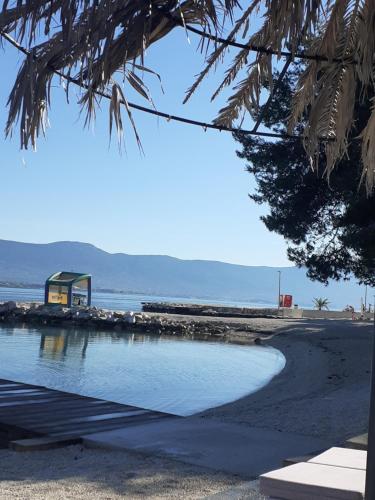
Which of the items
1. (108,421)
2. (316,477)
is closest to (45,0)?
(316,477)

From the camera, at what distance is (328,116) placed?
5.13 meters

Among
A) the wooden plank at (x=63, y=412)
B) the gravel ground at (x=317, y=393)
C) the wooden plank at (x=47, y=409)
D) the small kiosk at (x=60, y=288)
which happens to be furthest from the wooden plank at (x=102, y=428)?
the small kiosk at (x=60, y=288)

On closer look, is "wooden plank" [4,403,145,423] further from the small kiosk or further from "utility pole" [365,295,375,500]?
the small kiosk

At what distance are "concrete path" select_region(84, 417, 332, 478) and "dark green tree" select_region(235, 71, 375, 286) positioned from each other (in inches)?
336

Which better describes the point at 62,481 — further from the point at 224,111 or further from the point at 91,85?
the point at 224,111

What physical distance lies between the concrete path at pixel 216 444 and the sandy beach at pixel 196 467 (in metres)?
0.17

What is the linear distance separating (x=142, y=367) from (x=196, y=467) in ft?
34.6

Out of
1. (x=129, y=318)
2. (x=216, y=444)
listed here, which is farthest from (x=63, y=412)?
(x=129, y=318)

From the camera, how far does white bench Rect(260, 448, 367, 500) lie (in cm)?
300

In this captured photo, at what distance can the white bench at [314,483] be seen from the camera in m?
3.00

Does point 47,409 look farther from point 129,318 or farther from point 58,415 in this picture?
point 129,318

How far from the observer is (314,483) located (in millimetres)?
3045

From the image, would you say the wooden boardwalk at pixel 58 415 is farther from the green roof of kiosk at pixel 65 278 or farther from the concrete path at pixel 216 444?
the green roof of kiosk at pixel 65 278

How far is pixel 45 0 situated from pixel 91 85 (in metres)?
0.50
